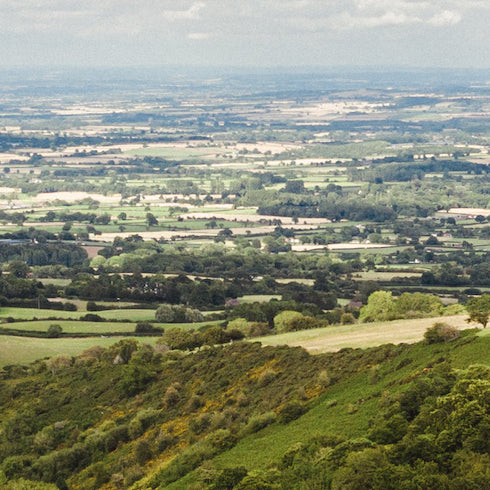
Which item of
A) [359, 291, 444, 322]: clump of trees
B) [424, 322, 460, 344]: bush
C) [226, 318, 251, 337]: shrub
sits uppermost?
[424, 322, 460, 344]: bush

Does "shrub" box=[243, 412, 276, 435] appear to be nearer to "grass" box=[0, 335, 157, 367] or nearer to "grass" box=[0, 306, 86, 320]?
"grass" box=[0, 335, 157, 367]

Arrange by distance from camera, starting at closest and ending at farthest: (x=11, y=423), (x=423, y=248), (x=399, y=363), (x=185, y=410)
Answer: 1. (x=399, y=363)
2. (x=185, y=410)
3. (x=11, y=423)
4. (x=423, y=248)

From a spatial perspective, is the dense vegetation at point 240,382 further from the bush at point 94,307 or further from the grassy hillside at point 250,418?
the bush at point 94,307

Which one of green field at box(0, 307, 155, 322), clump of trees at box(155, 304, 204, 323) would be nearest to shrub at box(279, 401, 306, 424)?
clump of trees at box(155, 304, 204, 323)

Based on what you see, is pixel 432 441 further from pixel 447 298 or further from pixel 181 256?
pixel 181 256

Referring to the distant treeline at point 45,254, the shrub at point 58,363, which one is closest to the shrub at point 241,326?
the shrub at point 58,363

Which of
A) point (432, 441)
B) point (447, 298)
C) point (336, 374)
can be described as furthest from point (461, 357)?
point (447, 298)
